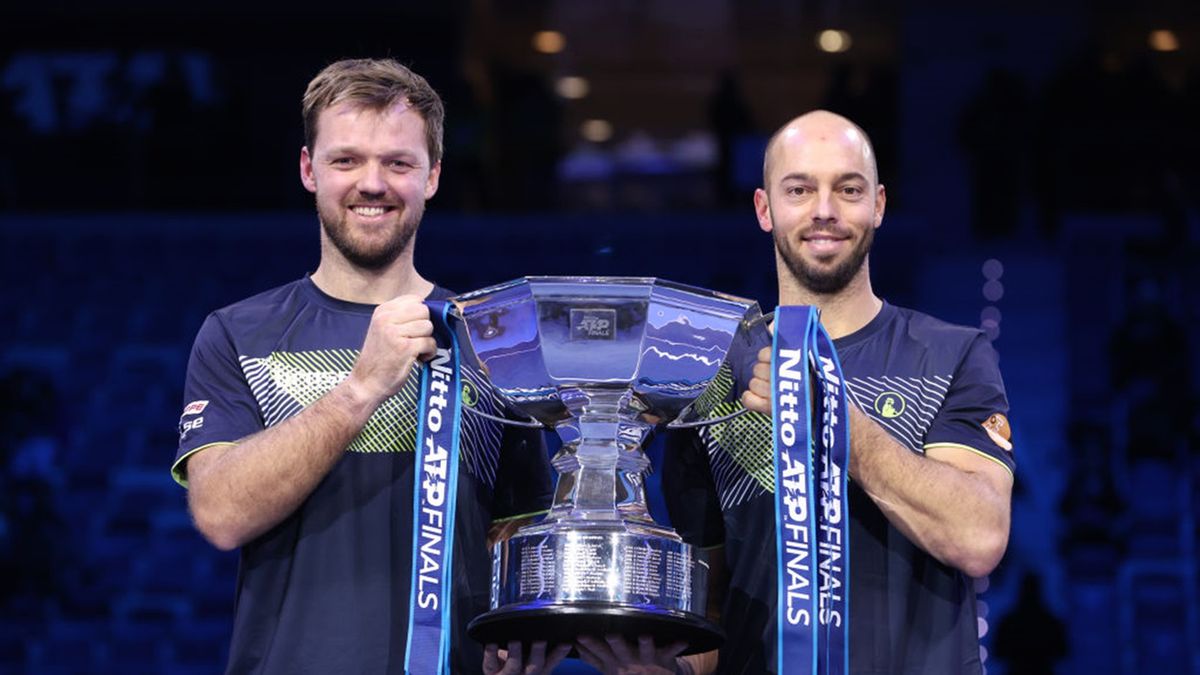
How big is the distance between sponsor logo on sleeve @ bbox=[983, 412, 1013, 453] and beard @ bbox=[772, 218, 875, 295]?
279 mm

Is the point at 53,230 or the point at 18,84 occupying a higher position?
the point at 18,84

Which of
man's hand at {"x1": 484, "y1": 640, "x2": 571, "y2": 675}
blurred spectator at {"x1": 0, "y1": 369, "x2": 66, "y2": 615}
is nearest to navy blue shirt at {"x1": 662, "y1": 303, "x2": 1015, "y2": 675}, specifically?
man's hand at {"x1": 484, "y1": 640, "x2": 571, "y2": 675}

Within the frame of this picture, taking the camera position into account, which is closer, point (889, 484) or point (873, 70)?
point (889, 484)

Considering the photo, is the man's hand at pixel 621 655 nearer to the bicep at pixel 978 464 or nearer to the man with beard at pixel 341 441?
the man with beard at pixel 341 441

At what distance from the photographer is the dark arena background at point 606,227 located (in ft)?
23.3

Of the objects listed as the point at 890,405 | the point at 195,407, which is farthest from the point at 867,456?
the point at 195,407

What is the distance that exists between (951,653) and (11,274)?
7.69 metres

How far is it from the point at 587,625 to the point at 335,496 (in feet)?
1.52

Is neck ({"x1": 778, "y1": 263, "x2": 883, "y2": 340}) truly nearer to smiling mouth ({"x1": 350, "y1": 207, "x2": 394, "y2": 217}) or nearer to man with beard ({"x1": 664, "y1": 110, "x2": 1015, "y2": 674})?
man with beard ({"x1": 664, "y1": 110, "x2": 1015, "y2": 674})

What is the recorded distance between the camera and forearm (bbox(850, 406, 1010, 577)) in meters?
2.25

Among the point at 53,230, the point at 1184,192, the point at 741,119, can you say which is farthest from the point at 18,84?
the point at 1184,192

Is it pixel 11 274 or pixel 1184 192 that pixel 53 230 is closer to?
pixel 11 274

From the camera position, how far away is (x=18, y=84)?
10.8m

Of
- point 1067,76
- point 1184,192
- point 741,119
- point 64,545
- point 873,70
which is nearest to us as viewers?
point 64,545
